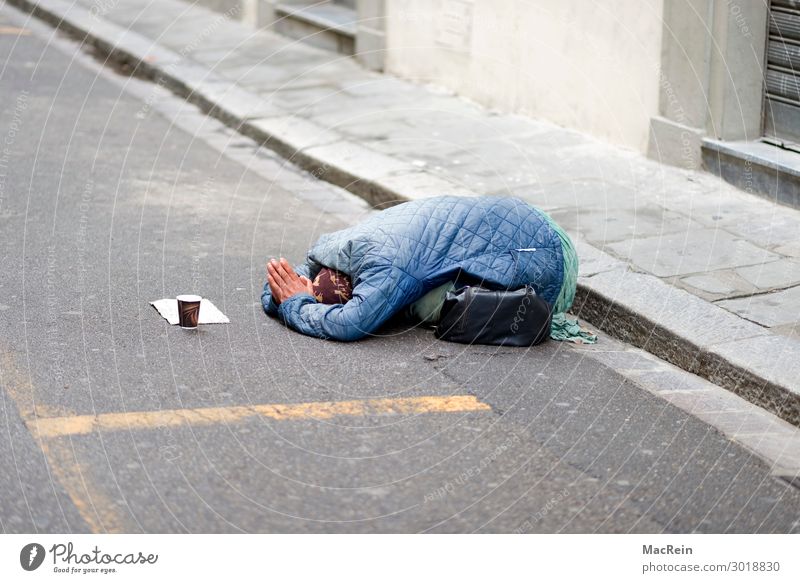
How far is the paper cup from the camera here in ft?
16.1

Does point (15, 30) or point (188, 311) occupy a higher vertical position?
point (15, 30)

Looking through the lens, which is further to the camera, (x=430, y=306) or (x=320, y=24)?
(x=320, y=24)

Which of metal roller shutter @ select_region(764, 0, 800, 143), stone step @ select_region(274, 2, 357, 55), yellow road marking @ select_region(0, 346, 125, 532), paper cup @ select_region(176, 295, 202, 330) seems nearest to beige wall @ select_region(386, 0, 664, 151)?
metal roller shutter @ select_region(764, 0, 800, 143)

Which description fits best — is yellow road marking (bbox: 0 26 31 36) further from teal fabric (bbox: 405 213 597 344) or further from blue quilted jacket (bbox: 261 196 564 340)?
teal fabric (bbox: 405 213 597 344)

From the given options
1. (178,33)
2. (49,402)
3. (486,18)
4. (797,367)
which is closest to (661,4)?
(486,18)

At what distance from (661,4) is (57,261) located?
3862mm

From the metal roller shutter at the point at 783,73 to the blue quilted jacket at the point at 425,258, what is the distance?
8.68ft

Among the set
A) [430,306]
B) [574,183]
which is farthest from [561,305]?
[574,183]

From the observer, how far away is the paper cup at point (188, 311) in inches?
193

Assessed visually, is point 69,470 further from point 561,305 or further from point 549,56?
point 549,56

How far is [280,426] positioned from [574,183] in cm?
349

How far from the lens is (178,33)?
12234mm

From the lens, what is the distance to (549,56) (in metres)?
8.34

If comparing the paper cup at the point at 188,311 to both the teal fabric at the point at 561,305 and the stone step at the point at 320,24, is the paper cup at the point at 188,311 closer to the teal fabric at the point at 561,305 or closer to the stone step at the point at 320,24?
the teal fabric at the point at 561,305
